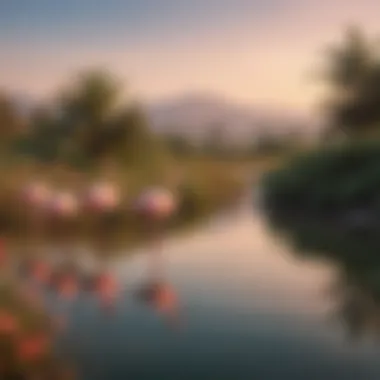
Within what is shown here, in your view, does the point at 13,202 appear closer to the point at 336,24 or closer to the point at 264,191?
the point at 264,191

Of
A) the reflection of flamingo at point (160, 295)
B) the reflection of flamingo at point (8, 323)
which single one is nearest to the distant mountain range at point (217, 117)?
the reflection of flamingo at point (160, 295)

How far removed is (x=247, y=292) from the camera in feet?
3.54

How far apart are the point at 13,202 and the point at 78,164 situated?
116 mm

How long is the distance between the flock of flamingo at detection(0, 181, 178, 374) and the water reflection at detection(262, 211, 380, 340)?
0.62 feet

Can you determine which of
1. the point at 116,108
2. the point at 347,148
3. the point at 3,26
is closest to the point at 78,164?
the point at 116,108

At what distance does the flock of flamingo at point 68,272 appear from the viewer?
42.1 inches

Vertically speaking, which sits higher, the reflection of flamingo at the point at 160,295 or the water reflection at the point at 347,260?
the water reflection at the point at 347,260

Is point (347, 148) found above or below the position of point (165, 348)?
above

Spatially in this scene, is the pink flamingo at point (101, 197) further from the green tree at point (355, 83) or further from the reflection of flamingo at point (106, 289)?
the green tree at point (355, 83)

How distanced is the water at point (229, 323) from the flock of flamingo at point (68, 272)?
0.06ft

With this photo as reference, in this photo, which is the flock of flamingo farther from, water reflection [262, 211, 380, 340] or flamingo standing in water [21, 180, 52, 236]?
water reflection [262, 211, 380, 340]

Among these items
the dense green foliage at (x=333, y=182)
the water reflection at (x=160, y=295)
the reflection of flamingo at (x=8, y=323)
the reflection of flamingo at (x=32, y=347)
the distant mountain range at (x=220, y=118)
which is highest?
the distant mountain range at (x=220, y=118)

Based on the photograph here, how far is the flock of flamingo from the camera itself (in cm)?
107

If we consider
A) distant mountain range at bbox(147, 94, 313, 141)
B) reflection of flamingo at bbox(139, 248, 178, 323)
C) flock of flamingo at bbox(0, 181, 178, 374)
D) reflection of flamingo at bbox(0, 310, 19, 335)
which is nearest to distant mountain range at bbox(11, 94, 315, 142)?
distant mountain range at bbox(147, 94, 313, 141)
